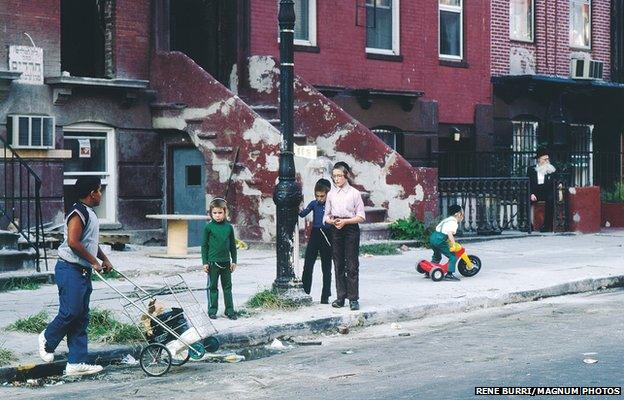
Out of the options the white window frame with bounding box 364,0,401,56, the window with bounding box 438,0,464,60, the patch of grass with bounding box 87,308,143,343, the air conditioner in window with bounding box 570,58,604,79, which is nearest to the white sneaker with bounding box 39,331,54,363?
the patch of grass with bounding box 87,308,143,343

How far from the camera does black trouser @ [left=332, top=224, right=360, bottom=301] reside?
1295 cm

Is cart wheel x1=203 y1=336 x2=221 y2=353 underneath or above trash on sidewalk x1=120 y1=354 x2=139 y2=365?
above

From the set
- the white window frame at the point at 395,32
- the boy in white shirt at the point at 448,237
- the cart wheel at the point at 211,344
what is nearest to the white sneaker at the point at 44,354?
the cart wheel at the point at 211,344

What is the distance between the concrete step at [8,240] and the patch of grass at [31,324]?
4170 millimetres

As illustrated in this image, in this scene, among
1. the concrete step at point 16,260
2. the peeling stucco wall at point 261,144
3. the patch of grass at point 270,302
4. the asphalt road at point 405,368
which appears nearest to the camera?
the asphalt road at point 405,368

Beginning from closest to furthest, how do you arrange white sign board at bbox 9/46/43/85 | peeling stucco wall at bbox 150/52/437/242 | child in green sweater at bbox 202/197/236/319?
child in green sweater at bbox 202/197/236/319 < white sign board at bbox 9/46/43/85 < peeling stucco wall at bbox 150/52/437/242

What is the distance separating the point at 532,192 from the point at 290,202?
37.7 feet

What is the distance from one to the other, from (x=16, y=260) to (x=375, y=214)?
7.58m

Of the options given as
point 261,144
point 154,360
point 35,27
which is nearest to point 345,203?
point 154,360

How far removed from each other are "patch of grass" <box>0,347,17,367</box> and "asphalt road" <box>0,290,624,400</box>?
16.7 inches

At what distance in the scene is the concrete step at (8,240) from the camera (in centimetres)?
1556

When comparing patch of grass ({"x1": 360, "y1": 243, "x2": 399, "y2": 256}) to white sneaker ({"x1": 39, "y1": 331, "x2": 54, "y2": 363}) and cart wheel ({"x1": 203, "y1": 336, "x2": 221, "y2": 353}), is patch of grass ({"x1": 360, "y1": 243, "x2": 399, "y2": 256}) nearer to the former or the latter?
cart wheel ({"x1": 203, "y1": 336, "x2": 221, "y2": 353})

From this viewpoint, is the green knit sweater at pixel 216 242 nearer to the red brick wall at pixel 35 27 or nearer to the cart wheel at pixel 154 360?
the cart wheel at pixel 154 360

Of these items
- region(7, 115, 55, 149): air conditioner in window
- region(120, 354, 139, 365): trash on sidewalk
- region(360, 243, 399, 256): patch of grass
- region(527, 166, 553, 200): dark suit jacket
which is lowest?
region(120, 354, 139, 365): trash on sidewalk
